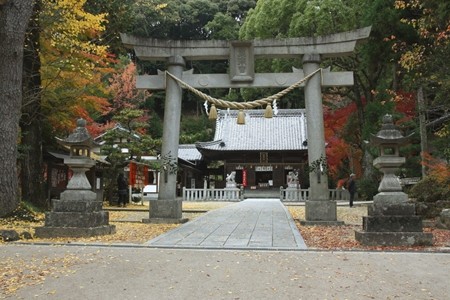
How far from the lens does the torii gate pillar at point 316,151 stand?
440 inches

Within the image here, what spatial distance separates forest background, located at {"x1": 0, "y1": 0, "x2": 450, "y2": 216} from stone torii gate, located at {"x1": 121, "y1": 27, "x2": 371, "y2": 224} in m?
2.51

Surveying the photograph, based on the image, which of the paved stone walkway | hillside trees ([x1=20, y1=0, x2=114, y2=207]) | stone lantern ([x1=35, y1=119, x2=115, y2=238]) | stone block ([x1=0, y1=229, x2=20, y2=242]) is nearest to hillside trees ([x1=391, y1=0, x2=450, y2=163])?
the paved stone walkway

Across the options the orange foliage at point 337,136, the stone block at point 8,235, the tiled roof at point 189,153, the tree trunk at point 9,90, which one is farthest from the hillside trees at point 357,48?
the tiled roof at point 189,153

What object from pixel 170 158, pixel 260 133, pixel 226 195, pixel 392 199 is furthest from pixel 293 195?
pixel 392 199

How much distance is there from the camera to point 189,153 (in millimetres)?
37438

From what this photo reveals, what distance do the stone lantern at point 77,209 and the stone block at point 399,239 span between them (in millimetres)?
5395

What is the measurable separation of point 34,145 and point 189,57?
5946 mm

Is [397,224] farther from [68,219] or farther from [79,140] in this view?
[79,140]

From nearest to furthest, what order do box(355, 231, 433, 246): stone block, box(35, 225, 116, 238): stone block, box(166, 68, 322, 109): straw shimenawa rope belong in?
1. box(355, 231, 433, 246): stone block
2. box(35, 225, 116, 238): stone block
3. box(166, 68, 322, 109): straw shimenawa rope

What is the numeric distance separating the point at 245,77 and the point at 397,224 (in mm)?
6195

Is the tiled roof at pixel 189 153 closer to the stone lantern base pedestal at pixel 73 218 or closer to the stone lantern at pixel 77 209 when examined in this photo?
the stone lantern at pixel 77 209

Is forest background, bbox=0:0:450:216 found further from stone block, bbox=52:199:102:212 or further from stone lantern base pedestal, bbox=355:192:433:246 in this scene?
stone lantern base pedestal, bbox=355:192:433:246

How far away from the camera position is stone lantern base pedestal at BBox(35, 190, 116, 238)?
8.24m

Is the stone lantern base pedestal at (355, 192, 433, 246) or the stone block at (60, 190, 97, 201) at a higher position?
the stone block at (60, 190, 97, 201)
